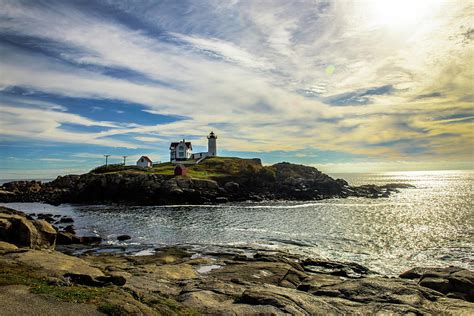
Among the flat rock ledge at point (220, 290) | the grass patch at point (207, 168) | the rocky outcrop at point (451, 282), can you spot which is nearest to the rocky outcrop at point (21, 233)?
the flat rock ledge at point (220, 290)

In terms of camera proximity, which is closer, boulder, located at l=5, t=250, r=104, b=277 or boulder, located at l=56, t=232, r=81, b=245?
boulder, located at l=5, t=250, r=104, b=277

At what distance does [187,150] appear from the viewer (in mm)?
146750

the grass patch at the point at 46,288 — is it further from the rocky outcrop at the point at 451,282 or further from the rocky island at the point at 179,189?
the rocky island at the point at 179,189

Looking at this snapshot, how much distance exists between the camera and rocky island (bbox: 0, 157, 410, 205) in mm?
92000

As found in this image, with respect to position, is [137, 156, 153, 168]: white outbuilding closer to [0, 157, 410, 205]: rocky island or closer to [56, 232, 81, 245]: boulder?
[0, 157, 410, 205]: rocky island

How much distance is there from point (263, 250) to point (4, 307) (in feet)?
93.1

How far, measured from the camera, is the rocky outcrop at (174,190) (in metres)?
91.7

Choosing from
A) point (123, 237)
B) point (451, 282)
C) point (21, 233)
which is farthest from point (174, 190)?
point (451, 282)

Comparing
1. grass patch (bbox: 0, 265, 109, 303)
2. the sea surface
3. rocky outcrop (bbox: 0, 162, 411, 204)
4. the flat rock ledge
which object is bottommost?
the sea surface

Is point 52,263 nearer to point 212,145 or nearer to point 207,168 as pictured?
point 207,168

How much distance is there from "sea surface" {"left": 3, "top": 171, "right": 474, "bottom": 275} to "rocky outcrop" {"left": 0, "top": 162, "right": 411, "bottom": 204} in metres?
15.3

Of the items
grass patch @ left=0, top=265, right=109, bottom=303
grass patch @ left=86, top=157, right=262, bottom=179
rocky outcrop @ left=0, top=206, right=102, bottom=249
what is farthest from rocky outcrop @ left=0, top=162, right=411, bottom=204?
grass patch @ left=0, top=265, right=109, bottom=303

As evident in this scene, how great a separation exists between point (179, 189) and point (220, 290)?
74.3 metres

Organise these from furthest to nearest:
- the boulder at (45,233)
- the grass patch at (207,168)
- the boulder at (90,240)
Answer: the grass patch at (207,168)
the boulder at (90,240)
the boulder at (45,233)
